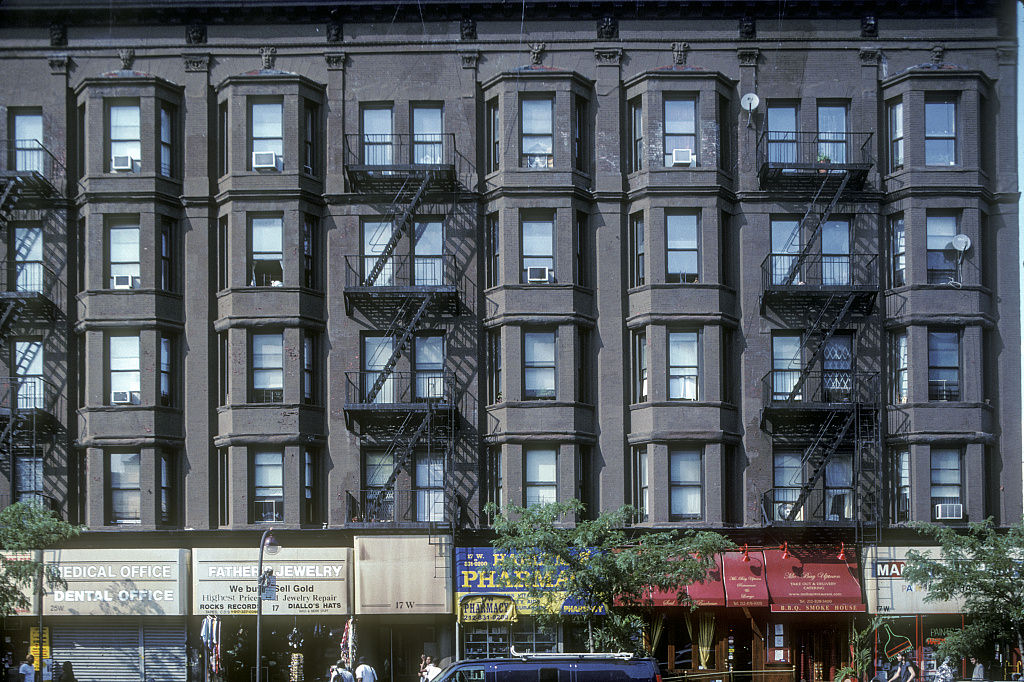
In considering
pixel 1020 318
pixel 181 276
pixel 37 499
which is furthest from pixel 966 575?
pixel 37 499

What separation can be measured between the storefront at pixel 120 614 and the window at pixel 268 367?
16.3 ft

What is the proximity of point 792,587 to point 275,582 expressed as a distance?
14.1 m

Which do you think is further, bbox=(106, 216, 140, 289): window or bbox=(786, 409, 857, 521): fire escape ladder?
bbox=(106, 216, 140, 289): window

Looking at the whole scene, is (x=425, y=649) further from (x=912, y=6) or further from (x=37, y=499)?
(x=912, y=6)

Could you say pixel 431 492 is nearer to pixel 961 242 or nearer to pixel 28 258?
pixel 28 258

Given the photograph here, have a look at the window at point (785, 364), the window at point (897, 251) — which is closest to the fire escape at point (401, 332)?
the window at point (785, 364)

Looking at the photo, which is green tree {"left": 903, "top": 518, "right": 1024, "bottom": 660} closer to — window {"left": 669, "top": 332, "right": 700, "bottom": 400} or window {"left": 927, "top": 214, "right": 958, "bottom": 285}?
window {"left": 669, "top": 332, "right": 700, "bottom": 400}

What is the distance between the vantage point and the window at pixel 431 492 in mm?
36750

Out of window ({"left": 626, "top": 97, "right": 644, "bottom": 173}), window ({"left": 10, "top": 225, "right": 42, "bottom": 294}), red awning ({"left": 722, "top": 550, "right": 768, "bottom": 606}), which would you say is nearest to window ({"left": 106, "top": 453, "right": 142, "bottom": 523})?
window ({"left": 10, "top": 225, "right": 42, "bottom": 294})

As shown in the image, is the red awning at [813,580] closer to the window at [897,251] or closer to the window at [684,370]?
the window at [684,370]

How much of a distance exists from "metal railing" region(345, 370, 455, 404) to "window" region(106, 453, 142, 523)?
6373 millimetres

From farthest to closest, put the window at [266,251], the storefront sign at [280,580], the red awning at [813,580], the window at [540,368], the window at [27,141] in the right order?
the window at [27,141]
the window at [266,251]
the window at [540,368]
the storefront sign at [280,580]
the red awning at [813,580]

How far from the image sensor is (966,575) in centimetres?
3161

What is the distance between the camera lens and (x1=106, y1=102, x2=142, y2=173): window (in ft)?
123
